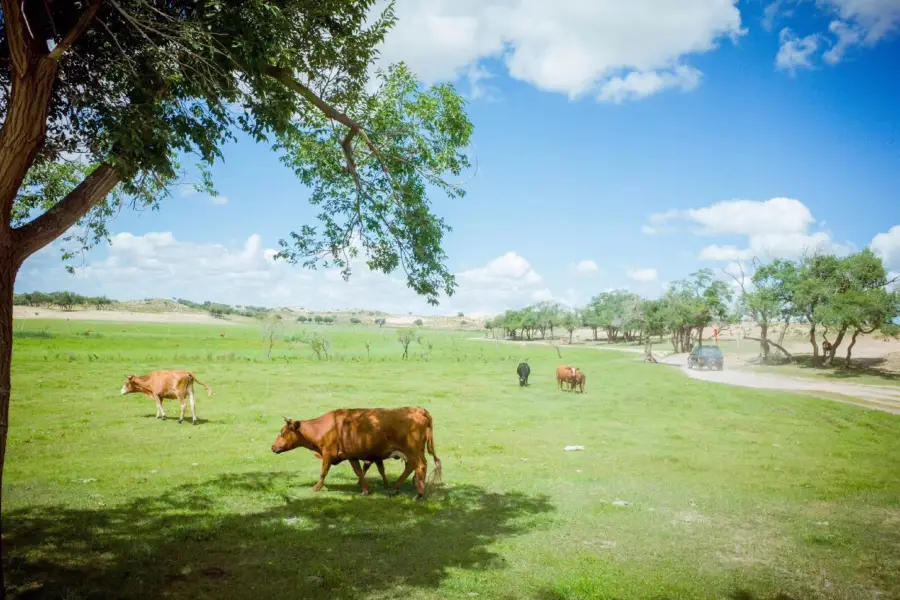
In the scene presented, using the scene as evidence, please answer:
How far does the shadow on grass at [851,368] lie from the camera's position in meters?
42.9

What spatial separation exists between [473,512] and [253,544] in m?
4.14

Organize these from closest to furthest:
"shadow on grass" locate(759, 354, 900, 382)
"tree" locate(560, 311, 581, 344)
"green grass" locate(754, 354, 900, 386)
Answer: "green grass" locate(754, 354, 900, 386) → "shadow on grass" locate(759, 354, 900, 382) → "tree" locate(560, 311, 581, 344)

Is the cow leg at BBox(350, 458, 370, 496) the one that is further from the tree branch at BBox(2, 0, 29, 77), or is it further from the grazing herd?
the tree branch at BBox(2, 0, 29, 77)

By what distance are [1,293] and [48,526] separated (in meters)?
4.87

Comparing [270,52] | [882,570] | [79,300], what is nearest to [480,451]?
[882,570]

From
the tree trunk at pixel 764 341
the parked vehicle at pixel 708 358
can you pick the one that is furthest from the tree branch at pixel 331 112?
the tree trunk at pixel 764 341

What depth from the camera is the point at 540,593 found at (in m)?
6.61

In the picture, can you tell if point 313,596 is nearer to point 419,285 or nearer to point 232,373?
point 419,285

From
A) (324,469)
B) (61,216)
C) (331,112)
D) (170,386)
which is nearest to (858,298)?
(324,469)

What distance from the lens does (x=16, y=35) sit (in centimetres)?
535

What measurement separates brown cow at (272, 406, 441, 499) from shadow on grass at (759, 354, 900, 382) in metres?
45.3

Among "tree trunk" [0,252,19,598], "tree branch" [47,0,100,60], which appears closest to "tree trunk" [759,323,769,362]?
"tree branch" [47,0,100,60]

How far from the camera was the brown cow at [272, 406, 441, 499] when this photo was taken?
10664mm

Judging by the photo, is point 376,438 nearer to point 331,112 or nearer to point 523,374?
point 331,112
